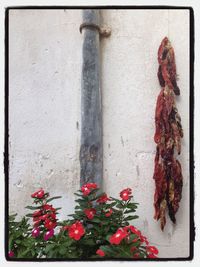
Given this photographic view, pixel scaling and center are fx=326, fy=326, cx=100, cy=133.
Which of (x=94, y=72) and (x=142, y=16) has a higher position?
(x=142, y=16)

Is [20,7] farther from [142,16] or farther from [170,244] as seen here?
[170,244]

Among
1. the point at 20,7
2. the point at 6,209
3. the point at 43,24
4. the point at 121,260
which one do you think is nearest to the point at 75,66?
the point at 43,24

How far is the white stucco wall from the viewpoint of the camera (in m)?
1.60

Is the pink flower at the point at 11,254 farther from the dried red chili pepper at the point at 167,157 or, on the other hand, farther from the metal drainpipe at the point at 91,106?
the dried red chili pepper at the point at 167,157

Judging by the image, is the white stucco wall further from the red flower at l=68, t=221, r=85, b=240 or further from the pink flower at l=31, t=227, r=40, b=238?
the red flower at l=68, t=221, r=85, b=240

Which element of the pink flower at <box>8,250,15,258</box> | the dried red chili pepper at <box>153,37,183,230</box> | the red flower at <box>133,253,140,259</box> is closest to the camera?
the red flower at <box>133,253,140,259</box>

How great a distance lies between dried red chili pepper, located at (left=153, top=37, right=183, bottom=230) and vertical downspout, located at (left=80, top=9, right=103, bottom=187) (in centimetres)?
28

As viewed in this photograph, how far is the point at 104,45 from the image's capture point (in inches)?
65.1

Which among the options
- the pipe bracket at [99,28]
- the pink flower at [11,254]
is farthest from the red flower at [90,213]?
the pipe bracket at [99,28]

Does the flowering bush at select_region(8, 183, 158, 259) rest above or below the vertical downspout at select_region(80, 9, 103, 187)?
below

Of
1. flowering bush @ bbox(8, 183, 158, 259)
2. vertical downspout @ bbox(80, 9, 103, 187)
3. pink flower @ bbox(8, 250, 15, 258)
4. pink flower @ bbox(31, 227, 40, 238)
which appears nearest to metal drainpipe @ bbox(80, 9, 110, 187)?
vertical downspout @ bbox(80, 9, 103, 187)

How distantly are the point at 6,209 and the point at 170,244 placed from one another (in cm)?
85

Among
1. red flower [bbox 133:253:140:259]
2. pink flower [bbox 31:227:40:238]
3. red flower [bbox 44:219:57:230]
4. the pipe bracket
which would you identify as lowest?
red flower [bbox 133:253:140:259]

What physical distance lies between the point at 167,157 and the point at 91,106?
1.42 feet
